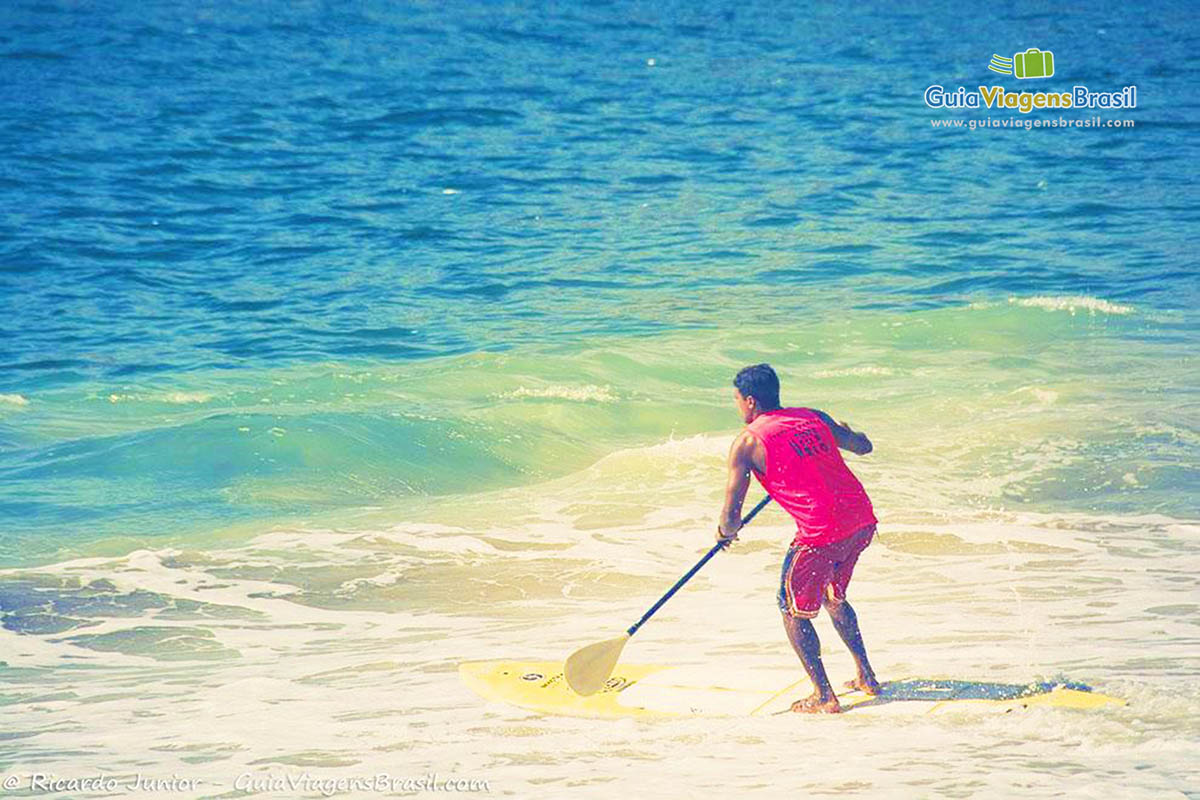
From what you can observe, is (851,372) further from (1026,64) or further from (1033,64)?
(1033,64)

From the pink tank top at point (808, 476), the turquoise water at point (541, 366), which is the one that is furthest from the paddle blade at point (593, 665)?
the pink tank top at point (808, 476)

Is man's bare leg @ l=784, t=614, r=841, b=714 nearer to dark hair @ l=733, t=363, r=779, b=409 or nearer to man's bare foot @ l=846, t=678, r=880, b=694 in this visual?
man's bare foot @ l=846, t=678, r=880, b=694

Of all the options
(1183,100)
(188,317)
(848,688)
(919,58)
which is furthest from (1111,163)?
(848,688)

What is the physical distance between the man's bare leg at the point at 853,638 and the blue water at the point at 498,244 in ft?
15.6

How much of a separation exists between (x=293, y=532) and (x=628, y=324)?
7239mm

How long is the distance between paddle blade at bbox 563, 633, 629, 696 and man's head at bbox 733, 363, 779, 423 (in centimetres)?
126

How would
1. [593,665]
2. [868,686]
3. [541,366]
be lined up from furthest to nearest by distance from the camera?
[541,366]
[593,665]
[868,686]

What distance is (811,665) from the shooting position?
20.1 feet

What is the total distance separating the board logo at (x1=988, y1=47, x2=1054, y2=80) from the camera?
33.2 meters

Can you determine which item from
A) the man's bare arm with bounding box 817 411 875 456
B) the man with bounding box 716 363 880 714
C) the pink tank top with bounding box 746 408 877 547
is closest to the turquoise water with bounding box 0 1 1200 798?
the man with bounding box 716 363 880 714

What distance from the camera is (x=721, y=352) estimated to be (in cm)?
1631

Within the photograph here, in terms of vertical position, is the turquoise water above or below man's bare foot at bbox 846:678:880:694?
above

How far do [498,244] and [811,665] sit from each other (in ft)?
49.4

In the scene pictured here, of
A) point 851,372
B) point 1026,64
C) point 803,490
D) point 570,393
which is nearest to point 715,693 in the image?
point 803,490
